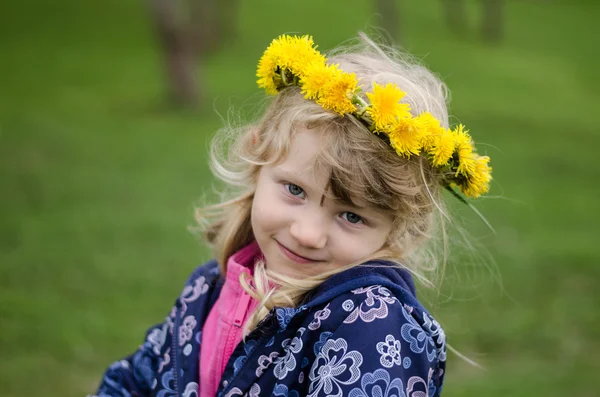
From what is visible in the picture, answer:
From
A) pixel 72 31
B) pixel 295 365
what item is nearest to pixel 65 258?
pixel 295 365

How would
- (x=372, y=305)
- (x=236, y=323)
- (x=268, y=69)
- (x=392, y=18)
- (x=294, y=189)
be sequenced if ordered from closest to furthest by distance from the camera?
1. (x=372, y=305)
2. (x=294, y=189)
3. (x=236, y=323)
4. (x=268, y=69)
5. (x=392, y=18)

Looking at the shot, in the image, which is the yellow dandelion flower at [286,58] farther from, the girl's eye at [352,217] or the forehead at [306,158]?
the girl's eye at [352,217]

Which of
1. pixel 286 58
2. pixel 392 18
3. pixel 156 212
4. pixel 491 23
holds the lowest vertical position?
pixel 286 58

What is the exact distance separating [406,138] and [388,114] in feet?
0.25

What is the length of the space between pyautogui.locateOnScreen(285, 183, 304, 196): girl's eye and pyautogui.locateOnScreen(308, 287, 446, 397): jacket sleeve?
309mm

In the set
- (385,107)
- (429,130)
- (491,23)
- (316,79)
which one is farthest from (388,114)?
(491,23)

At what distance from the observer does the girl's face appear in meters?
1.96

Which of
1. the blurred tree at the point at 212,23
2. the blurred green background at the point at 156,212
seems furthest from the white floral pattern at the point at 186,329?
the blurred tree at the point at 212,23

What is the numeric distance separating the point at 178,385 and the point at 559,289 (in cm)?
403

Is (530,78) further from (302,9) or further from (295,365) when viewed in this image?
(295,365)

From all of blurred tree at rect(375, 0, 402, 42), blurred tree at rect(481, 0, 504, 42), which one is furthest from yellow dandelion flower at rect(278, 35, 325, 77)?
blurred tree at rect(481, 0, 504, 42)

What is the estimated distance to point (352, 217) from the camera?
2000mm

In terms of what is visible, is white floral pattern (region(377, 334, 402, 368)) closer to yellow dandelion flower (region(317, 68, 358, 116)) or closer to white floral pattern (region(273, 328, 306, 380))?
white floral pattern (region(273, 328, 306, 380))

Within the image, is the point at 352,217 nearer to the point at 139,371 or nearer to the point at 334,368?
the point at 334,368
